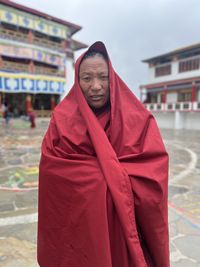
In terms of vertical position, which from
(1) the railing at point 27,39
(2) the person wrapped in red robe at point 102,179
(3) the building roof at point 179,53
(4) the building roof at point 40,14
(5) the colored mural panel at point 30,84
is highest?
(4) the building roof at point 40,14

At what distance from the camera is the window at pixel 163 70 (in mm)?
24297

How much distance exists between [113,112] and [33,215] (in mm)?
2508

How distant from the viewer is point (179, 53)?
2242cm

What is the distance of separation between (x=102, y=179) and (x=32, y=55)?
76.0 feet

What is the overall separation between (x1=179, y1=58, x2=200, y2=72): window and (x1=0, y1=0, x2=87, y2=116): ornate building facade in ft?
37.2

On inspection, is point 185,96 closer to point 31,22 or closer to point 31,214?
point 31,22

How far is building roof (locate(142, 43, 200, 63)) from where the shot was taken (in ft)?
68.3

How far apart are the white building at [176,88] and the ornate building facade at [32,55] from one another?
9240 millimetres

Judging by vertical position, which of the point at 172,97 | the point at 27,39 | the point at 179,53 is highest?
the point at 27,39

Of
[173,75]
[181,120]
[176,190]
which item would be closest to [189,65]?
[173,75]

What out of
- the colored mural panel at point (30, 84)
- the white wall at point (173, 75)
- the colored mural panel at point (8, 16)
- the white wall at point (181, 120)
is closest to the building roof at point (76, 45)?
the colored mural panel at point (30, 84)

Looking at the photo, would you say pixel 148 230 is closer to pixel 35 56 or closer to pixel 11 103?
pixel 35 56

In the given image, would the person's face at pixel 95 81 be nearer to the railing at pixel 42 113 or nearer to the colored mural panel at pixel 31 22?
the colored mural panel at pixel 31 22

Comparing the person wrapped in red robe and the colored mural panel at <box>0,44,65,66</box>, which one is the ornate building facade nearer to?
the colored mural panel at <box>0,44,65,66</box>
